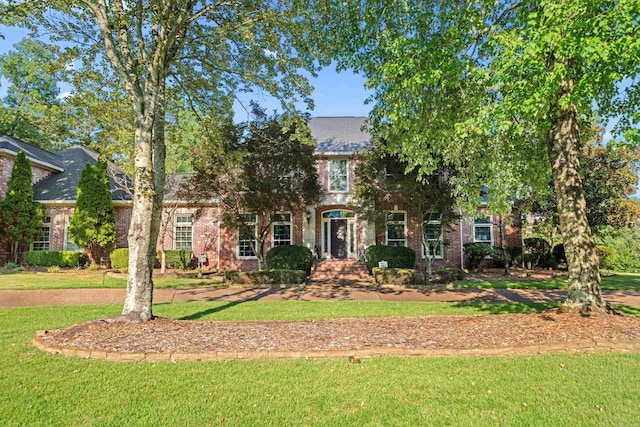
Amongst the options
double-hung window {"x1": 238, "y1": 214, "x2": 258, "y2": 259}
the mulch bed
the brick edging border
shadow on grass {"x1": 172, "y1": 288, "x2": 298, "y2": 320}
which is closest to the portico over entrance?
double-hung window {"x1": 238, "y1": 214, "x2": 258, "y2": 259}

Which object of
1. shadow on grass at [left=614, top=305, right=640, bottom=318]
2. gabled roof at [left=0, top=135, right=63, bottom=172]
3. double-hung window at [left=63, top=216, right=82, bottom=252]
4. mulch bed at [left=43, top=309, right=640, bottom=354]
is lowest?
shadow on grass at [left=614, top=305, right=640, bottom=318]

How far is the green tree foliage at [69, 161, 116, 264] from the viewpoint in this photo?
1736 centimetres

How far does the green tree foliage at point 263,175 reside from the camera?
46.8 feet

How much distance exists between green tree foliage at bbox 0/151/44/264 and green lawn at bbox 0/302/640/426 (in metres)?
15.0

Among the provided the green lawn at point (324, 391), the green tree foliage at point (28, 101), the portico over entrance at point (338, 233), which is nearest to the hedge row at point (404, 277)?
the portico over entrance at point (338, 233)

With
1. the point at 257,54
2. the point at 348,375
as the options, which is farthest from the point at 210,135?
the point at 348,375

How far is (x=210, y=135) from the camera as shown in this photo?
10430 millimetres

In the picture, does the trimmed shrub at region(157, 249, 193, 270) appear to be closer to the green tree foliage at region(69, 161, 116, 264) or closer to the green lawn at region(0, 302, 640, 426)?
the green tree foliage at region(69, 161, 116, 264)

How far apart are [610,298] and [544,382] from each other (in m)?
8.16

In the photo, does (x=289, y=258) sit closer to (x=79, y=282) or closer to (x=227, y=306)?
(x=227, y=306)

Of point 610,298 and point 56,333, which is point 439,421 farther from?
point 610,298

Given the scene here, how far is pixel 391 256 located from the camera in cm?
1582

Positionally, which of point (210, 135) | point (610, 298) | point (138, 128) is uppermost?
point (210, 135)

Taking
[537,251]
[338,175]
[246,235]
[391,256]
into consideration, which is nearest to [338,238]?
[338,175]
